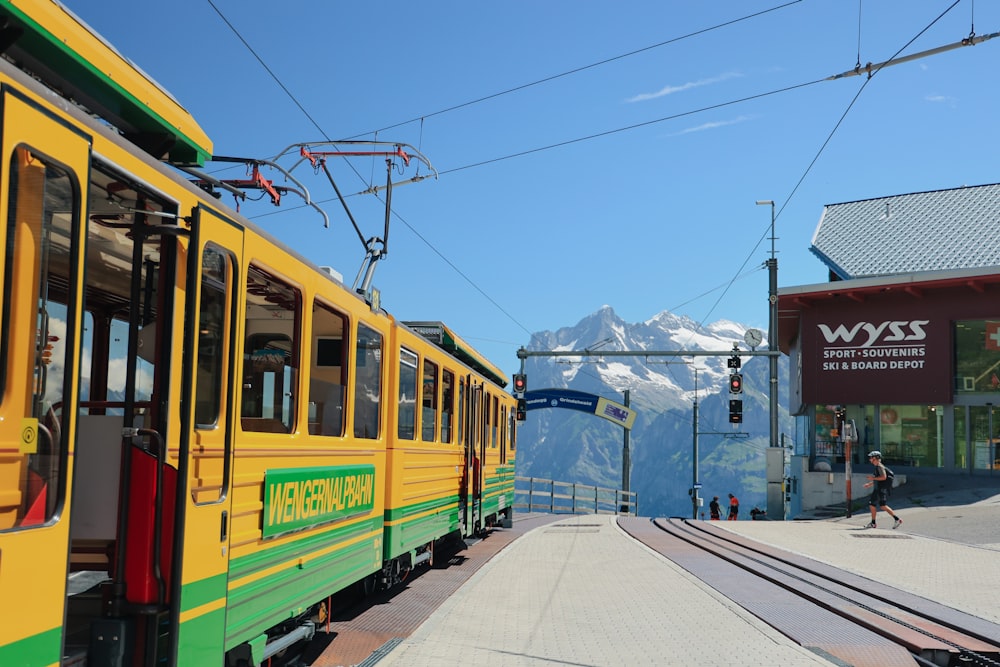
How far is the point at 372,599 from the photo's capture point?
1127 centimetres

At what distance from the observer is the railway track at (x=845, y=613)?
8273 mm

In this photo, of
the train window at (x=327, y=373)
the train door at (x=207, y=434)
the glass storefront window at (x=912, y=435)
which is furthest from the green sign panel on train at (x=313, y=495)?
the glass storefront window at (x=912, y=435)

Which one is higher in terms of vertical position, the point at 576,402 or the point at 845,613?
the point at 576,402

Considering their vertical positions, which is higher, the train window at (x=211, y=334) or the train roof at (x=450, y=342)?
the train roof at (x=450, y=342)

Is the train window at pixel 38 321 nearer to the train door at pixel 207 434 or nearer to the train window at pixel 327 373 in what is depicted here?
the train door at pixel 207 434

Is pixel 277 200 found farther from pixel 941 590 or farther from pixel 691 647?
pixel 941 590

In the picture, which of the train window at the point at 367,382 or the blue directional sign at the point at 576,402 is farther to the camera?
the blue directional sign at the point at 576,402

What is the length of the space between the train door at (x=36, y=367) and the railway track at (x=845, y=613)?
640 cm

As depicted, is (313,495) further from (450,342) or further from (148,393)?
(450,342)

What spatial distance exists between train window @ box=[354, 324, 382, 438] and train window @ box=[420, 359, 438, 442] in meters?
2.03

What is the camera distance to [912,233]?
4119cm

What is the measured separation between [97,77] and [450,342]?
368 inches

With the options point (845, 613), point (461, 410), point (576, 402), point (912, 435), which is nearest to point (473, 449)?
point (461, 410)

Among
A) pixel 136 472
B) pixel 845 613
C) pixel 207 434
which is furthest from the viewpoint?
pixel 845 613
